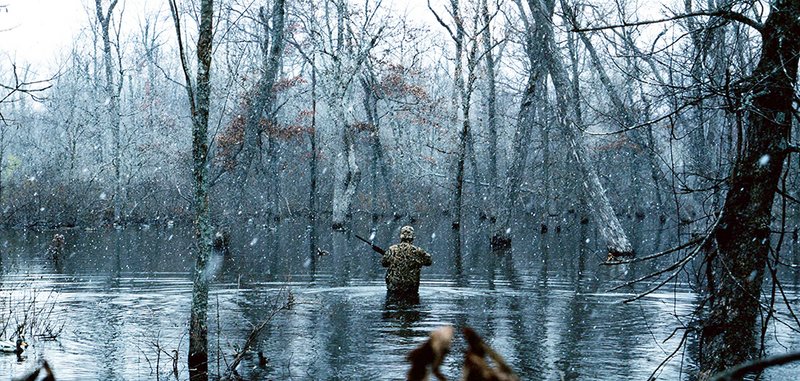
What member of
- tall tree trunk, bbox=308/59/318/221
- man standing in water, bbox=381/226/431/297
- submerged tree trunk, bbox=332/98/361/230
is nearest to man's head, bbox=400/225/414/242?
man standing in water, bbox=381/226/431/297

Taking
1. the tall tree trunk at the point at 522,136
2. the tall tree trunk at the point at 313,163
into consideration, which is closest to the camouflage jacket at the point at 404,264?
the tall tree trunk at the point at 522,136

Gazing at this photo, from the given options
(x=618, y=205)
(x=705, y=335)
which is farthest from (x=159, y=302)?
(x=618, y=205)

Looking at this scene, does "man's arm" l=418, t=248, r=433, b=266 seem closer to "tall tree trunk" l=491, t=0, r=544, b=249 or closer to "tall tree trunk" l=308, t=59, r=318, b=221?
"tall tree trunk" l=491, t=0, r=544, b=249

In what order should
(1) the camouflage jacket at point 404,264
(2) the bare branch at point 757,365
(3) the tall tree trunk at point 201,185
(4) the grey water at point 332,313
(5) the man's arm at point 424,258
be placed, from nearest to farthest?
(2) the bare branch at point 757,365 < (3) the tall tree trunk at point 201,185 < (4) the grey water at point 332,313 < (5) the man's arm at point 424,258 < (1) the camouflage jacket at point 404,264

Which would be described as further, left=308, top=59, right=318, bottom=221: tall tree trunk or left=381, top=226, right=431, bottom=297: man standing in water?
left=308, top=59, right=318, bottom=221: tall tree trunk

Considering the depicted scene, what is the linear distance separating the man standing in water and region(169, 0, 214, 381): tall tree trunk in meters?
6.45

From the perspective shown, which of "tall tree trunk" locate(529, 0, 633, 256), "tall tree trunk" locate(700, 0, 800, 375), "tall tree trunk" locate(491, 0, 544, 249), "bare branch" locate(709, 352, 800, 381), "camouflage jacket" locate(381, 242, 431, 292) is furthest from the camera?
"tall tree trunk" locate(491, 0, 544, 249)

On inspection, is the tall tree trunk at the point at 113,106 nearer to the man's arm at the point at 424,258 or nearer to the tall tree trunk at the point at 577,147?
the tall tree trunk at the point at 577,147

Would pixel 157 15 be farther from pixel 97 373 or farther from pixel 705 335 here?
pixel 705 335

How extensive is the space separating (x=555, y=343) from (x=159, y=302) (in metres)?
8.21

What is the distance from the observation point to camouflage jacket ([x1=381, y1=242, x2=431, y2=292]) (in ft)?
50.1

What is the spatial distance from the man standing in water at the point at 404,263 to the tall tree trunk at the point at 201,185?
6.45 metres

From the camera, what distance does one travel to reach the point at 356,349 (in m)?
11.6

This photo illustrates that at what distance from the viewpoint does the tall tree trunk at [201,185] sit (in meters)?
8.77
